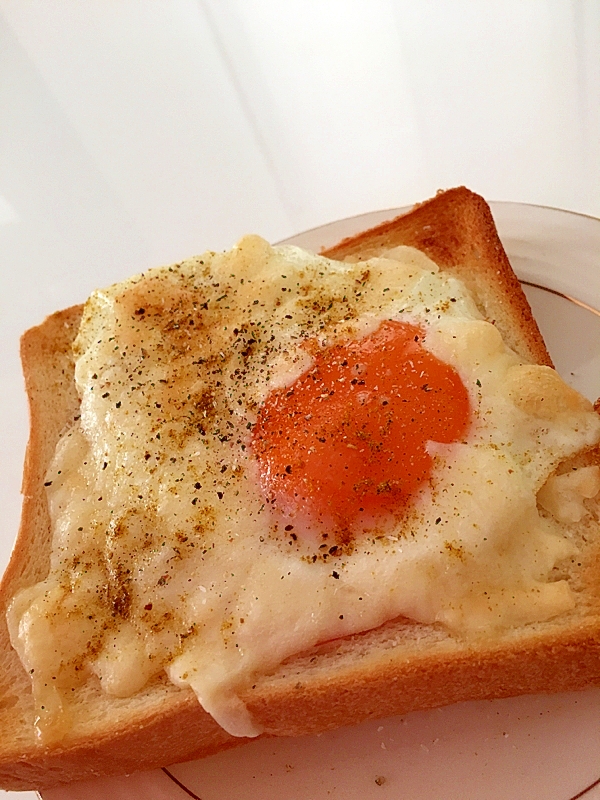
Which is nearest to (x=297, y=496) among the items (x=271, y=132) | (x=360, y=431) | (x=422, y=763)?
(x=360, y=431)

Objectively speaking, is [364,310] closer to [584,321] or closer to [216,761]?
[584,321]

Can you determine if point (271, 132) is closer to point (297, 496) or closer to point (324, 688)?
point (297, 496)

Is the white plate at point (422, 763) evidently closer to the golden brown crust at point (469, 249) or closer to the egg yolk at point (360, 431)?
the egg yolk at point (360, 431)

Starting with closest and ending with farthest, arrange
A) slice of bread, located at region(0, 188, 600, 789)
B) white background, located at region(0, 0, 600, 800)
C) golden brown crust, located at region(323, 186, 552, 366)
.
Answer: slice of bread, located at region(0, 188, 600, 789) → golden brown crust, located at region(323, 186, 552, 366) → white background, located at region(0, 0, 600, 800)

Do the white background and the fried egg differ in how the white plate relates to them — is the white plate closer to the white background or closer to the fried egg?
the fried egg

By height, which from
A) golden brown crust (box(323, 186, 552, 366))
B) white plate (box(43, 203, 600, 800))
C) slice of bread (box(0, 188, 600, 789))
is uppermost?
golden brown crust (box(323, 186, 552, 366))

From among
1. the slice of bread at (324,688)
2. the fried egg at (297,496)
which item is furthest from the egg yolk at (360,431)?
the slice of bread at (324,688)

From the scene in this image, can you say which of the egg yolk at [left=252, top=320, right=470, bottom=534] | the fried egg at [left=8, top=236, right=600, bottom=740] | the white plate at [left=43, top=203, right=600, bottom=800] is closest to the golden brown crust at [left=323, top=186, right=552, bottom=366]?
the fried egg at [left=8, top=236, right=600, bottom=740]

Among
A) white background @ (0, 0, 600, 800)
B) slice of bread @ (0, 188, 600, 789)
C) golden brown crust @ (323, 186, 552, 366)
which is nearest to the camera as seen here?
slice of bread @ (0, 188, 600, 789)

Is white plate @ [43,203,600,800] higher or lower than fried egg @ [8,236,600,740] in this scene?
lower
